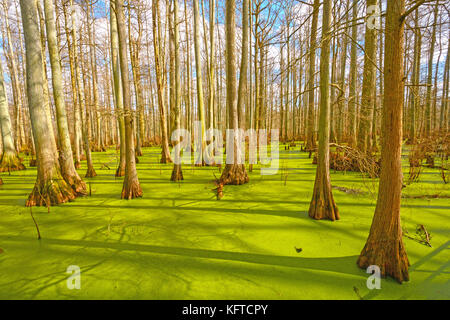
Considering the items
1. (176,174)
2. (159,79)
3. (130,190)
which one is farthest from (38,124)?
(159,79)

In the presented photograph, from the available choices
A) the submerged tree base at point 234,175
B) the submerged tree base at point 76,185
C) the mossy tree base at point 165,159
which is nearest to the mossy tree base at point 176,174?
the submerged tree base at point 234,175

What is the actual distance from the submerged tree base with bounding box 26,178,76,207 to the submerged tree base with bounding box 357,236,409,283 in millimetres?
6469

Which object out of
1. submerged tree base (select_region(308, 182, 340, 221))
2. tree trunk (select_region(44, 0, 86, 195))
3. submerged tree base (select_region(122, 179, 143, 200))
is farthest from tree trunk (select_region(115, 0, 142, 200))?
submerged tree base (select_region(308, 182, 340, 221))

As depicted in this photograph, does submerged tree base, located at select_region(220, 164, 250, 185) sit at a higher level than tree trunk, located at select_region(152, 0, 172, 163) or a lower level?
lower

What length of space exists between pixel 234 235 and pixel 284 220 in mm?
1134

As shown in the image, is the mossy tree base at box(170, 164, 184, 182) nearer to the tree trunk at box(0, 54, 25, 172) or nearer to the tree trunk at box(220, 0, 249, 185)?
the tree trunk at box(220, 0, 249, 185)

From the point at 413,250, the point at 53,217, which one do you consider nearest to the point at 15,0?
the point at 53,217

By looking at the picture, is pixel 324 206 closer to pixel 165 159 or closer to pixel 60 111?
pixel 60 111

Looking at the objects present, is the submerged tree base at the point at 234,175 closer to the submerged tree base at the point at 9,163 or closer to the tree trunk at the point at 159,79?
the tree trunk at the point at 159,79

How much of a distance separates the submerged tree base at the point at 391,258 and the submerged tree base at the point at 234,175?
4.69m

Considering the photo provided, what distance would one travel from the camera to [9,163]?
9938 mm

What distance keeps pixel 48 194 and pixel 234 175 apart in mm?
5066

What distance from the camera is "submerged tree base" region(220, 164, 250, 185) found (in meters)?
6.91

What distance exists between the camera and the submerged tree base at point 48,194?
509cm
